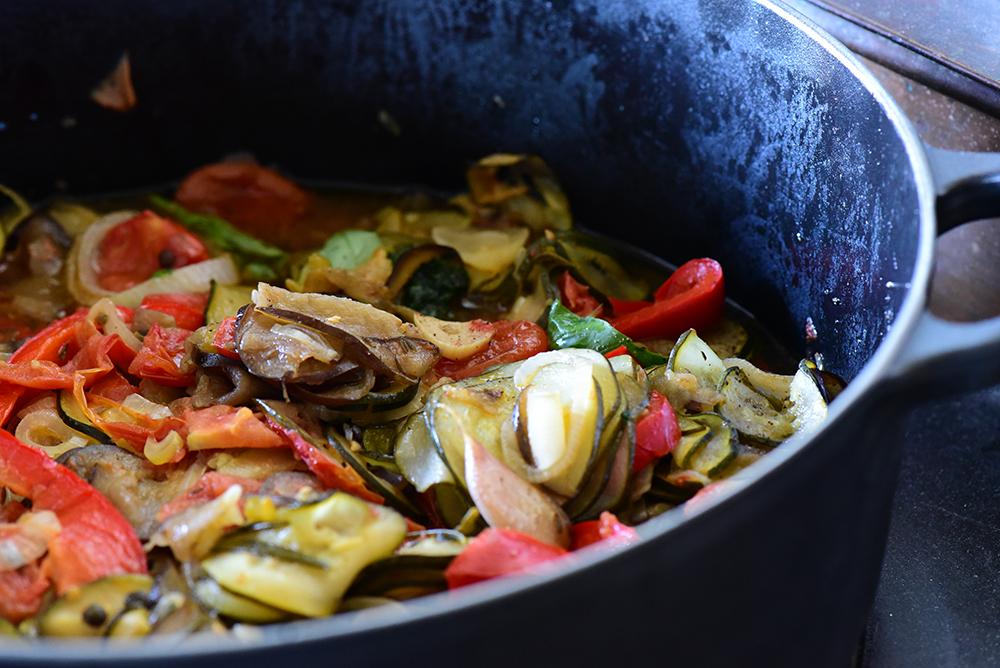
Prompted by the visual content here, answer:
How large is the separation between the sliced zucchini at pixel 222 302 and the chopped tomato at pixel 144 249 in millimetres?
240

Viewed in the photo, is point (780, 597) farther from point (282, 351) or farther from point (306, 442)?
point (282, 351)

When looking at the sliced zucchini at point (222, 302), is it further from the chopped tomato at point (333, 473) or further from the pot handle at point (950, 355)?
the pot handle at point (950, 355)

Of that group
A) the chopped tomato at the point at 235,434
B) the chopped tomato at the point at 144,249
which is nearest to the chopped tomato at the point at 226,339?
the chopped tomato at the point at 235,434

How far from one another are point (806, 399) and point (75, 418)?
126 centimetres

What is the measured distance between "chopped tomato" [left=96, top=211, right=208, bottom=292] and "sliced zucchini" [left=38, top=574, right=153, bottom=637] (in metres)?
1.27

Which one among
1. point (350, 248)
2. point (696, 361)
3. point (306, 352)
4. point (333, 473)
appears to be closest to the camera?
point (333, 473)

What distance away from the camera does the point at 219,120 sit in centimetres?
290

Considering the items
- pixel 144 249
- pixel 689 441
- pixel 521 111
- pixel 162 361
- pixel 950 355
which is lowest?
pixel 144 249

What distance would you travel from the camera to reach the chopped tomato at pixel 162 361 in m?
2.06

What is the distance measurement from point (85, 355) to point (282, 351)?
479 millimetres

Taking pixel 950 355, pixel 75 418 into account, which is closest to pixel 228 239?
pixel 75 418

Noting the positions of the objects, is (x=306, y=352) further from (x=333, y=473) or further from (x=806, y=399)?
(x=806, y=399)

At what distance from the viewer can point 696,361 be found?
2.06m

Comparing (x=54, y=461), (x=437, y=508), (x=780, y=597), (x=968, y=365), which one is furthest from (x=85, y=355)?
(x=968, y=365)
